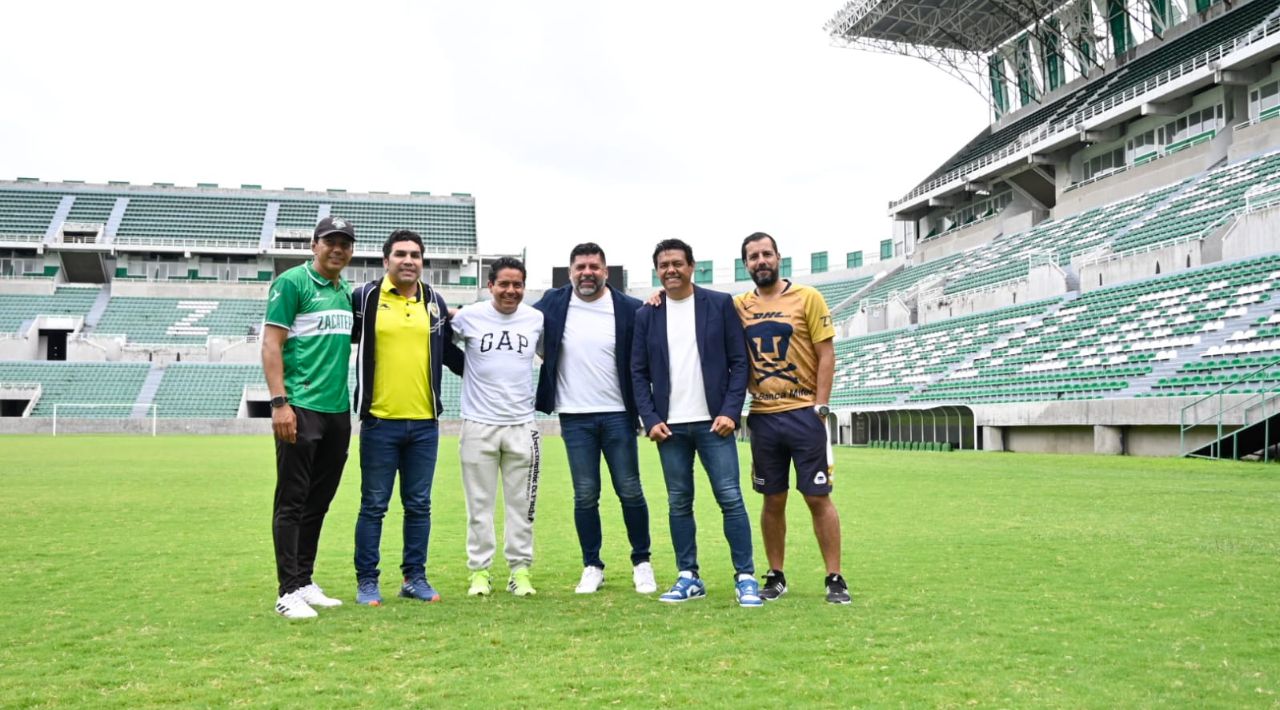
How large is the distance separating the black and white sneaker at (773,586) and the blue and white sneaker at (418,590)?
185 centimetres

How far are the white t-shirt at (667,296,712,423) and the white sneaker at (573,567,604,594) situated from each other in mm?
1034

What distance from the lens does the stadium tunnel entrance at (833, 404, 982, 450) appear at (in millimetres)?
26469

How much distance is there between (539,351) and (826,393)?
1.79m

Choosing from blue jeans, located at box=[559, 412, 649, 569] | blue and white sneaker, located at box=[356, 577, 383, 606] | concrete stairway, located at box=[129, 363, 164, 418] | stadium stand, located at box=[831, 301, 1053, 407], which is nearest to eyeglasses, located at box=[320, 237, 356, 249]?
blue jeans, located at box=[559, 412, 649, 569]

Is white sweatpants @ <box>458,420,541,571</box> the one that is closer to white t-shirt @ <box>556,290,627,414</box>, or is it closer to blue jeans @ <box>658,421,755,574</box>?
white t-shirt @ <box>556,290,627,414</box>

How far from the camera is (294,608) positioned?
5.20 metres

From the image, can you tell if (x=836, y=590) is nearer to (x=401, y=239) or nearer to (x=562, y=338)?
(x=562, y=338)

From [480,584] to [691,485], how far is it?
4.47 ft

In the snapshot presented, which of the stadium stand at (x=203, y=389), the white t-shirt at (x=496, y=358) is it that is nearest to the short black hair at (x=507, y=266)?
the white t-shirt at (x=496, y=358)

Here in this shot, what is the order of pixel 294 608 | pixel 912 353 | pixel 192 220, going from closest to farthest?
pixel 294 608 < pixel 912 353 < pixel 192 220

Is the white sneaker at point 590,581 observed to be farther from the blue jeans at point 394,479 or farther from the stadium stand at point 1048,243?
the stadium stand at point 1048,243

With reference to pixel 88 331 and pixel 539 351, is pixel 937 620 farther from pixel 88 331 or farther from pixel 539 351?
pixel 88 331

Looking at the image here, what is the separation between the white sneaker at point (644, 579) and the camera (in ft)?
19.4

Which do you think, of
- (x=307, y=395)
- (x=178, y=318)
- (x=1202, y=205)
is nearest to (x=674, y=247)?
(x=307, y=395)
